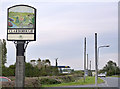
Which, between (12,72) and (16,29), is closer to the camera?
(16,29)

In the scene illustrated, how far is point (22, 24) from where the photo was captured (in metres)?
23.3

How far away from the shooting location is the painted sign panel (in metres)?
23.4

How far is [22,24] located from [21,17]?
0.56m

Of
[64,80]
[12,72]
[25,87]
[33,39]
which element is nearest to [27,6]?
[33,39]

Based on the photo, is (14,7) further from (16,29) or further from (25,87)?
(25,87)

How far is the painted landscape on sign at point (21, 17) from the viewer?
2336 centimetres

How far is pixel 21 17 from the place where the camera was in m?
23.3

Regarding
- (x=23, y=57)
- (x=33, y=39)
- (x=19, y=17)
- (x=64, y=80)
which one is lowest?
(x=64, y=80)

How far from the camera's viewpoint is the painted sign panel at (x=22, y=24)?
23359 millimetres

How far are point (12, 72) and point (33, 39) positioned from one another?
2179 centimetres

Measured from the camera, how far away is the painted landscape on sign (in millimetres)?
23359

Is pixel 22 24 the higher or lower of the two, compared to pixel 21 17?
lower

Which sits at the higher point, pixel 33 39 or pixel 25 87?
pixel 33 39

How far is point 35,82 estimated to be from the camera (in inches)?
1002
